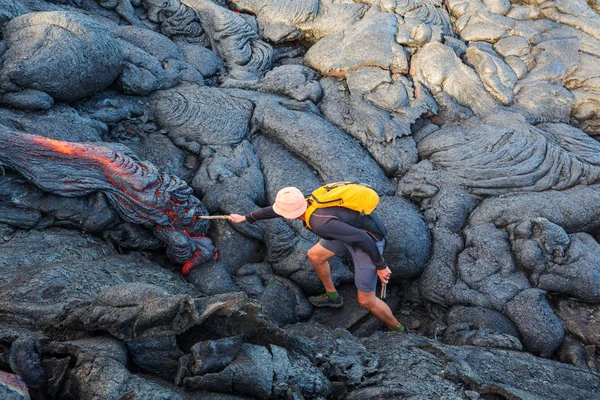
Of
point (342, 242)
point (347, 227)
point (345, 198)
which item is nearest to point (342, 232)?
point (347, 227)

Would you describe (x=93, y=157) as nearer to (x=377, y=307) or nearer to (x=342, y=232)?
(x=342, y=232)

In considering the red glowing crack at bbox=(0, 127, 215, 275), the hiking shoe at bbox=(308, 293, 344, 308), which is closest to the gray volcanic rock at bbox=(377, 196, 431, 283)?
the hiking shoe at bbox=(308, 293, 344, 308)

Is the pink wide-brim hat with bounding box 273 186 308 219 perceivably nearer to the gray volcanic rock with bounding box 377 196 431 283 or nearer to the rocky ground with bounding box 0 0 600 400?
the rocky ground with bounding box 0 0 600 400

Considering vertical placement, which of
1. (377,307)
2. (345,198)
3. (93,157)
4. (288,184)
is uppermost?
(345,198)

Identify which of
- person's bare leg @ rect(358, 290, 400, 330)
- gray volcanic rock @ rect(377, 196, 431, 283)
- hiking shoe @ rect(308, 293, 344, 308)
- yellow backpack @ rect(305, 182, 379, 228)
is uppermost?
yellow backpack @ rect(305, 182, 379, 228)

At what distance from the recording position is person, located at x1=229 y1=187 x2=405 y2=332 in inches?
195

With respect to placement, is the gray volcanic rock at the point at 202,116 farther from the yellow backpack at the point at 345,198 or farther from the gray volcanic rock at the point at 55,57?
the yellow backpack at the point at 345,198

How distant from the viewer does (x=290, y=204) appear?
16.3 ft

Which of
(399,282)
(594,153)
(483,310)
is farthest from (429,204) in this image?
(594,153)

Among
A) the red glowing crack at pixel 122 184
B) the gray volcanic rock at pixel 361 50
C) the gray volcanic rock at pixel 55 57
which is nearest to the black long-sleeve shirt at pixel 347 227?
the red glowing crack at pixel 122 184

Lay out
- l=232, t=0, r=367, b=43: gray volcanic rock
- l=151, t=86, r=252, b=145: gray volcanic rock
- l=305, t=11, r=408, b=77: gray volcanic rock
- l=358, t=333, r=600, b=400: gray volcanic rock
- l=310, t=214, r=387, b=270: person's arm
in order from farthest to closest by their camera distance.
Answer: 1. l=232, t=0, r=367, b=43: gray volcanic rock
2. l=305, t=11, r=408, b=77: gray volcanic rock
3. l=151, t=86, r=252, b=145: gray volcanic rock
4. l=310, t=214, r=387, b=270: person's arm
5. l=358, t=333, r=600, b=400: gray volcanic rock

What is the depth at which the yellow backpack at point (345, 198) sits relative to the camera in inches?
196

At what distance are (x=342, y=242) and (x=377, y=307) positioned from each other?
94 cm

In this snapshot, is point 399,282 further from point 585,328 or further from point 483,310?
point 585,328
